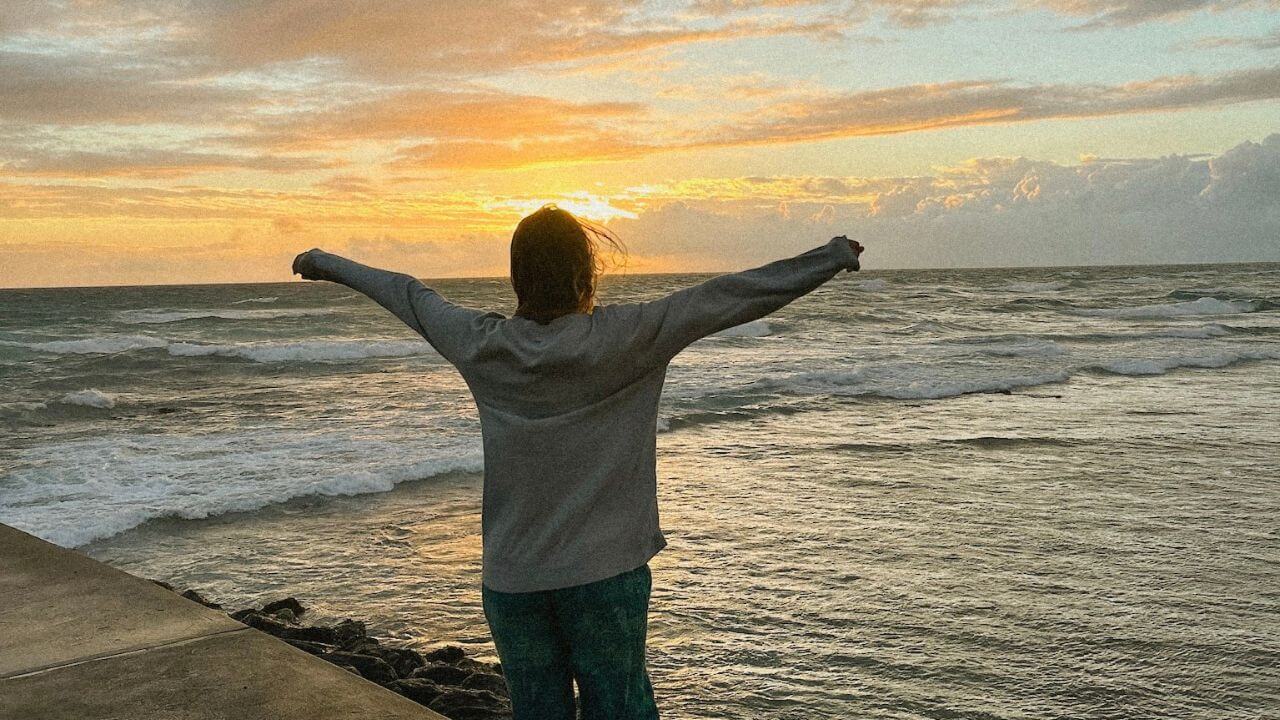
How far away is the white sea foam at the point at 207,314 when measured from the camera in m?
45.7

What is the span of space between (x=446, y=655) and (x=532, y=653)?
10.3ft

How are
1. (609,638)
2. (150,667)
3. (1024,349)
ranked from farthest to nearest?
(1024,349)
(150,667)
(609,638)

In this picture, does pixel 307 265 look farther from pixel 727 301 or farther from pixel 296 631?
pixel 296 631

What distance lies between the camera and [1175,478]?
8969 mm

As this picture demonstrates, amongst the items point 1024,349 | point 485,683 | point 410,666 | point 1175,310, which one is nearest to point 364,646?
point 410,666

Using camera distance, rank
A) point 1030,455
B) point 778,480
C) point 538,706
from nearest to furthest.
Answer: point 538,706
point 778,480
point 1030,455

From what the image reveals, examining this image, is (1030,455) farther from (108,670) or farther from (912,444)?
(108,670)

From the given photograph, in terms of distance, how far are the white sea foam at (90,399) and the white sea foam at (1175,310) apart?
113ft

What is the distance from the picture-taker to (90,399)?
18672 millimetres

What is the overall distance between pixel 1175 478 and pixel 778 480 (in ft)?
11.3

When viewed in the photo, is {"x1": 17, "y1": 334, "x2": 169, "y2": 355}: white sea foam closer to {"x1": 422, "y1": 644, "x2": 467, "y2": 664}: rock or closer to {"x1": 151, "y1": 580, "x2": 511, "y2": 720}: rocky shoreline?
{"x1": 151, "y1": 580, "x2": 511, "y2": 720}: rocky shoreline

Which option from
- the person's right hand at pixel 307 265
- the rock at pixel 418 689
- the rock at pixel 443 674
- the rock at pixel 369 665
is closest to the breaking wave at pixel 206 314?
the rock at pixel 369 665

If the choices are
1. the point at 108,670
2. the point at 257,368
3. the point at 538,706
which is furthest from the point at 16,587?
the point at 257,368

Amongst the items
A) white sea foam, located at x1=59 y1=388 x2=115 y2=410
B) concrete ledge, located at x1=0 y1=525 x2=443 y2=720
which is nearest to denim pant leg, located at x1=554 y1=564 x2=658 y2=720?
concrete ledge, located at x1=0 y1=525 x2=443 y2=720
